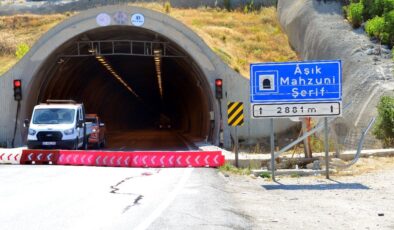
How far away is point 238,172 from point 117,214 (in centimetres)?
977

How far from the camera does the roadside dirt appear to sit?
1059cm

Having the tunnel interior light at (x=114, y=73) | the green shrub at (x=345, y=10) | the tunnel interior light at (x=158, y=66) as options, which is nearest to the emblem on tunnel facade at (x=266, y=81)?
the tunnel interior light at (x=158, y=66)

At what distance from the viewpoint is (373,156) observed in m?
22.6

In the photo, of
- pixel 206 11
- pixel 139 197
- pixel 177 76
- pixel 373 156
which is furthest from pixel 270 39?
pixel 139 197

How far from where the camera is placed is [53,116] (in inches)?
1174

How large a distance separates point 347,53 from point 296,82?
60.9 feet

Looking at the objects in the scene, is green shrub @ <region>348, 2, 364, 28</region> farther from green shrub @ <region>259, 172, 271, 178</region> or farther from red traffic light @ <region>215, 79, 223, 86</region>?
green shrub @ <region>259, 172, 271, 178</region>

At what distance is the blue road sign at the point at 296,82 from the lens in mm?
17859

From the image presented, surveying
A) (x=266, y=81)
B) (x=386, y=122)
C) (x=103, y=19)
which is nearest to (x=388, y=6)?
(x=386, y=122)

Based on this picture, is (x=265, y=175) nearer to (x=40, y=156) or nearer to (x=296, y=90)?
(x=296, y=90)

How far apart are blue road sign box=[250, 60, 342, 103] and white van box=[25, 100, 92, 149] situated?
43.9 feet

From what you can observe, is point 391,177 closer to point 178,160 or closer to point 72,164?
point 178,160

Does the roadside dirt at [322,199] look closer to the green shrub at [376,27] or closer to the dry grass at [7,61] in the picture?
the green shrub at [376,27]

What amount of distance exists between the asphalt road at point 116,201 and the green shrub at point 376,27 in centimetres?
1982
